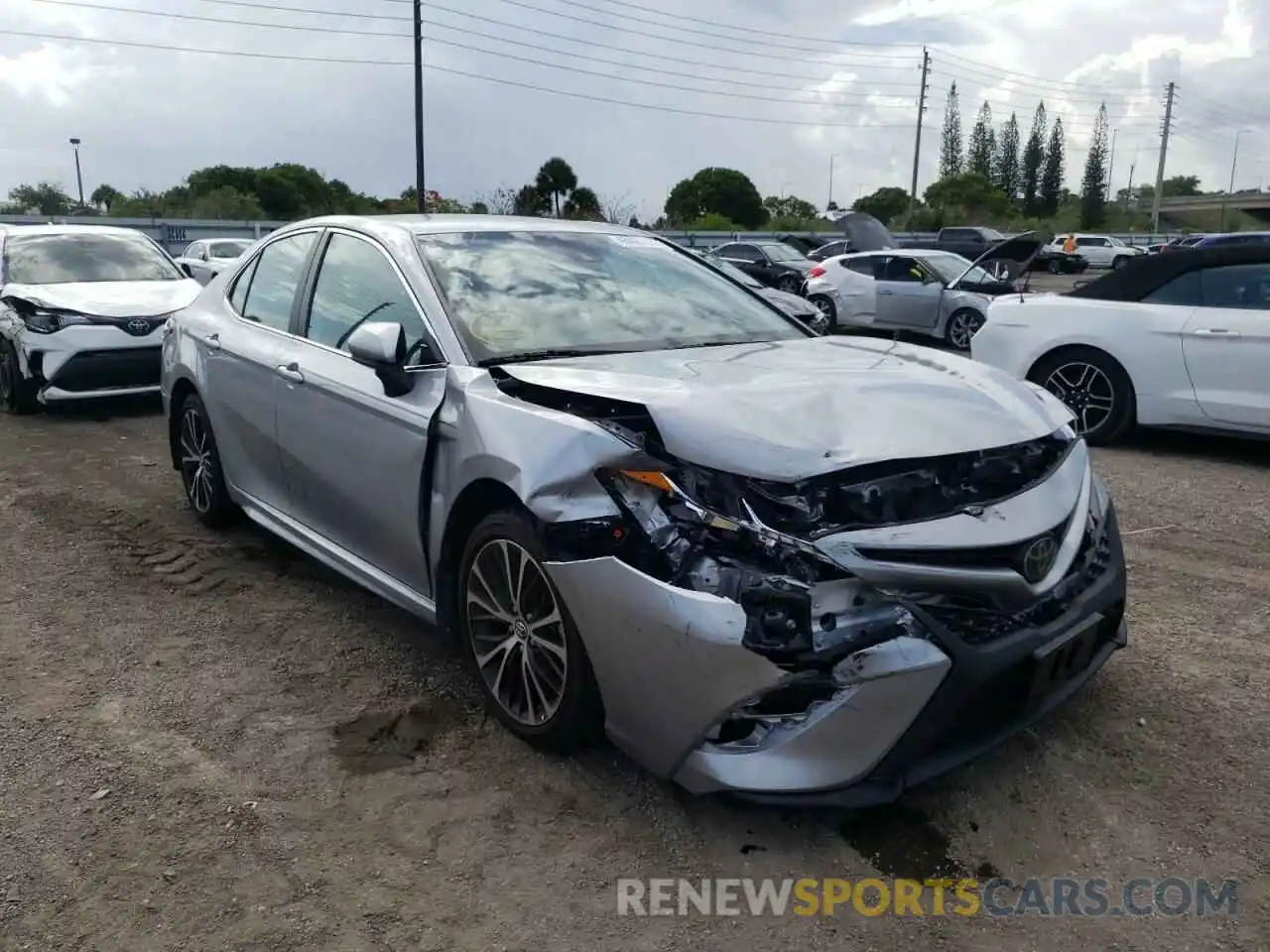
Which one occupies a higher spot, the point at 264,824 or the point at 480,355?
the point at 480,355

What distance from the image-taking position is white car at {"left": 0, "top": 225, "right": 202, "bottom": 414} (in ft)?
27.2

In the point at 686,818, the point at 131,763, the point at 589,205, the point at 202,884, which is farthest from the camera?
the point at 589,205

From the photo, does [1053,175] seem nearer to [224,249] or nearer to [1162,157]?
[1162,157]

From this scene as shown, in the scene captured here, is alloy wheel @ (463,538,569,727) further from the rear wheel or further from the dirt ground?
the rear wheel

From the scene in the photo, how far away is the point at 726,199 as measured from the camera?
6425 centimetres

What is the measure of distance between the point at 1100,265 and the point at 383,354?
46.1 meters

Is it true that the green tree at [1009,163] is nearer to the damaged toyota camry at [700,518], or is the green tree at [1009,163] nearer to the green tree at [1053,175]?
the green tree at [1053,175]

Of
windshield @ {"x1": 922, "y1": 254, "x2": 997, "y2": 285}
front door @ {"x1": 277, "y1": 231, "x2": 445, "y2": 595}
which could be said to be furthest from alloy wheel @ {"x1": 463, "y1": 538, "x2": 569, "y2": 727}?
windshield @ {"x1": 922, "y1": 254, "x2": 997, "y2": 285}

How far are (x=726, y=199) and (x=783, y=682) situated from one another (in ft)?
211

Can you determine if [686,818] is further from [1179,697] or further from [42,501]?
[42,501]

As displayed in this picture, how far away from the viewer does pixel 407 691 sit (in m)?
3.64

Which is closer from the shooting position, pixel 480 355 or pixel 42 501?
pixel 480 355

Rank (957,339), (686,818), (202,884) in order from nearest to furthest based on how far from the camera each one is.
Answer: (202,884) < (686,818) < (957,339)

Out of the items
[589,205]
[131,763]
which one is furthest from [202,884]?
[589,205]
